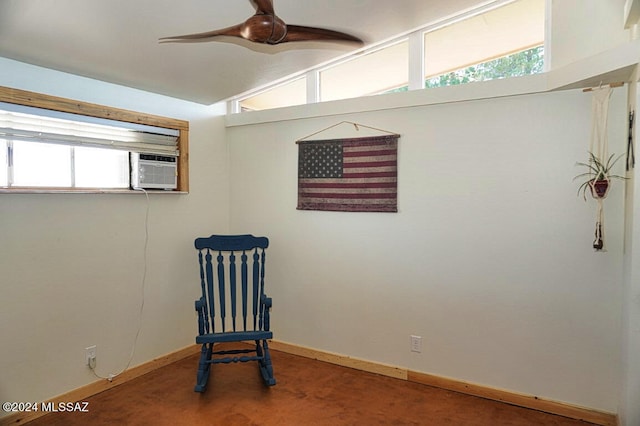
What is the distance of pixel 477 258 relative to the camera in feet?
8.82

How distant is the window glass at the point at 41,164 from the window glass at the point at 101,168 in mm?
74

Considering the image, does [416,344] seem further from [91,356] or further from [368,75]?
[91,356]

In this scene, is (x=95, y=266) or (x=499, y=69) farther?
(x=95, y=266)

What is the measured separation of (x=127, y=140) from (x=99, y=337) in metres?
1.41

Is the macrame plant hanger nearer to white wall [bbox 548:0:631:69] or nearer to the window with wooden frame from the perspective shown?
white wall [bbox 548:0:631:69]

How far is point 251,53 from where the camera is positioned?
2.76 metres

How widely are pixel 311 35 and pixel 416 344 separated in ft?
7.23

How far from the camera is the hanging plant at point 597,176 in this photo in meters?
2.23

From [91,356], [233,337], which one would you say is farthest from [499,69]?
[91,356]

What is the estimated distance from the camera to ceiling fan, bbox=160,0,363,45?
Answer: 1.68 meters

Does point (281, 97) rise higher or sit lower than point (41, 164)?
higher

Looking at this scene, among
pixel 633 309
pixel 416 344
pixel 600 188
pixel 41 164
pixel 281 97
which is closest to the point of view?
pixel 633 309

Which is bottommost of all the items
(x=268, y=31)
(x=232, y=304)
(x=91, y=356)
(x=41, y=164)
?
(x=91, y=356)

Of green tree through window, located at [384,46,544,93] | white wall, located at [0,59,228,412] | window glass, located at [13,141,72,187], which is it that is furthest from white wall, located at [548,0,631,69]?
window glass, located at [13,141,72,187]
